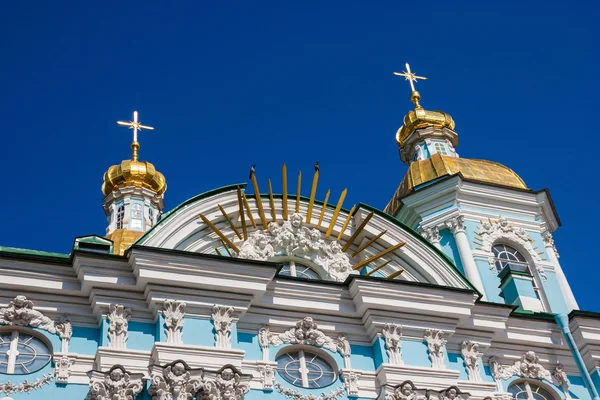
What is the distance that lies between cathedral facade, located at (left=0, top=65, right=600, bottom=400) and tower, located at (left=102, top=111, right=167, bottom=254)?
963cm

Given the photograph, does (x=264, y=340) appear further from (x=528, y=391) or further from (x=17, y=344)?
(x=528, y=391)

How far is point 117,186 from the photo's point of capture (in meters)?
Result: 24.5

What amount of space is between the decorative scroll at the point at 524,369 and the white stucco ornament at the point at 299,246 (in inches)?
101

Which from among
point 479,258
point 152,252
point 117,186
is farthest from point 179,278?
point 117,186

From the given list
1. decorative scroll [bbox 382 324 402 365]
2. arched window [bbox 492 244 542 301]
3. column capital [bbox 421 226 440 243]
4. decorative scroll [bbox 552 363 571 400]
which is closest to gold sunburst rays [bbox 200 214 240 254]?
decorative scroll [bbox 382 324 402 365]

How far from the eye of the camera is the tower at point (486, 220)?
1827cm

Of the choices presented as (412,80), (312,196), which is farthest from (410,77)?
(312,196)

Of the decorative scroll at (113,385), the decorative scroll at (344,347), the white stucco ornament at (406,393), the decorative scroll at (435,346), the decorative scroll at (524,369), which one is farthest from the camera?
the decorative scroll at (524,369)

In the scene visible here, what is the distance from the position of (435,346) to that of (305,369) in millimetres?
1932

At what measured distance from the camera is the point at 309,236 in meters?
14.8

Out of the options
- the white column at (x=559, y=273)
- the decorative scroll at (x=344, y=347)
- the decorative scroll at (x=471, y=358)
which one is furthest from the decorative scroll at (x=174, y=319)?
the white column at (x=559, y=273)

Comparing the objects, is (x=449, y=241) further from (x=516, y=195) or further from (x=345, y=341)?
(x=345, y=341)

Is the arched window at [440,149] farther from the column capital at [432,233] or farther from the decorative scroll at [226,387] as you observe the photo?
the decorative scroll at [226,387]

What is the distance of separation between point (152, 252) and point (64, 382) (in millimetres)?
2019
